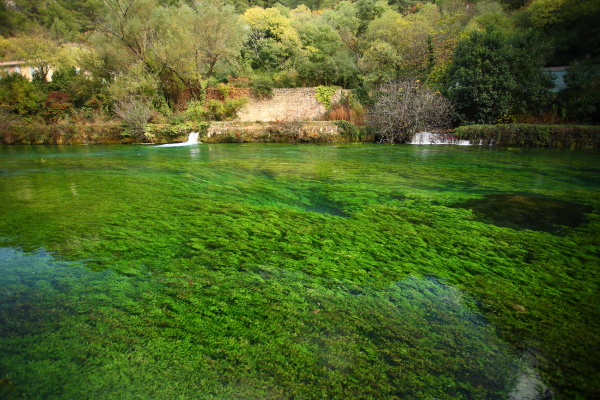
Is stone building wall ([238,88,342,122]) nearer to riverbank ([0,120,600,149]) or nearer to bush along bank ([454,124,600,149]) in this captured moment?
riverbank ([0,120,600,149])

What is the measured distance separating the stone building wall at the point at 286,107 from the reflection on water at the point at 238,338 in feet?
70.3

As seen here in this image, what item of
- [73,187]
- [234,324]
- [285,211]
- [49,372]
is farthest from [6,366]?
[73,187]

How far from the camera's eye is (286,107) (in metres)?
23.4

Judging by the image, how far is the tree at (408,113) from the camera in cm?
1446

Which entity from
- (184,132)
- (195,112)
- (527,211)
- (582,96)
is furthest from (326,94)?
(527,211)

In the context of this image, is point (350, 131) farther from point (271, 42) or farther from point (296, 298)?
point (296, 298)

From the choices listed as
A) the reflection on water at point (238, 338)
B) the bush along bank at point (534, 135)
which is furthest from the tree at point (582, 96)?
the reflection on water at point (238, 338)

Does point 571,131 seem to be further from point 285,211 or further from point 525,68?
point 285,211

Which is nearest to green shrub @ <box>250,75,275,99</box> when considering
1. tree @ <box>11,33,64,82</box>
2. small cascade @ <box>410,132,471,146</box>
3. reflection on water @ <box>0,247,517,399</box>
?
small cascade @ <box>410,132,471,146</box>

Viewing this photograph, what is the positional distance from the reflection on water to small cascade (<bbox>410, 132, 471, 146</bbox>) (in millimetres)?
13820

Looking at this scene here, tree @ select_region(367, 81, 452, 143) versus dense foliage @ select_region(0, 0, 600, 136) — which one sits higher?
dense foliage @ select_region(0, 0, 600, 136)

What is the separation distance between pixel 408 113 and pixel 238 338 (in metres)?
14.7

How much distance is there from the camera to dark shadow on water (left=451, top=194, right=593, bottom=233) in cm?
358

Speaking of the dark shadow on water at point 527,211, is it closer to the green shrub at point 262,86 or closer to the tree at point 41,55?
the green shrub at point 262,86
